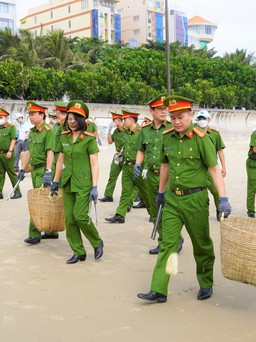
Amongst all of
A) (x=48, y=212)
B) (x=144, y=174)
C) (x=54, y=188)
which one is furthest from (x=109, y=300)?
(x=144, y=174)

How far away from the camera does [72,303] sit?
466 cm

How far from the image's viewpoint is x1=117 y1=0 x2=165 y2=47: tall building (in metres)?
96.4

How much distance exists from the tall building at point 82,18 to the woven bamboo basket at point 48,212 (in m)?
77.9

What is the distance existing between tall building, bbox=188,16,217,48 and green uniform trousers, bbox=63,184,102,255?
11952 cm

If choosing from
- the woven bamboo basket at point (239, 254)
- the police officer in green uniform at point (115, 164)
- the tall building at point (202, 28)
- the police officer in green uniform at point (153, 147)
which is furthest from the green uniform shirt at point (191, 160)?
the tall building at point (202, 28)

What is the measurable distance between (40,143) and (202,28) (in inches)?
4782

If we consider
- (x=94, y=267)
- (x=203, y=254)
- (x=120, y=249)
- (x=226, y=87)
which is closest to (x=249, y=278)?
(x=203, y=254)

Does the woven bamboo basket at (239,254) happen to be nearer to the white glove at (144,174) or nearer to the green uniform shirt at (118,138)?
the white glove at (144,174)

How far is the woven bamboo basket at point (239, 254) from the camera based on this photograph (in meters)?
3.86

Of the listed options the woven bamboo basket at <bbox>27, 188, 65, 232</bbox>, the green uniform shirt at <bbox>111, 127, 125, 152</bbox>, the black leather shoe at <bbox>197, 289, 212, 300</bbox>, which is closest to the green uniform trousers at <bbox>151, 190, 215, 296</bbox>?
the black leather shoe at <bbox>197, 289, 212, 300</bbox>

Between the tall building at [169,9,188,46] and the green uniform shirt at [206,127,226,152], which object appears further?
the tall building at [169,9,188,46]

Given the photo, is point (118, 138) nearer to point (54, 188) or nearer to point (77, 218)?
point (54, 188)

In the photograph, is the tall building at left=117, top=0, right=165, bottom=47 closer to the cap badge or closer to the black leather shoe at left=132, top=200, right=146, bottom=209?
the black leather shoe at left=132, top=200, right=146, bottom=209

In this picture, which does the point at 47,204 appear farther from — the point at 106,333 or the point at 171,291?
the point at 106,333
